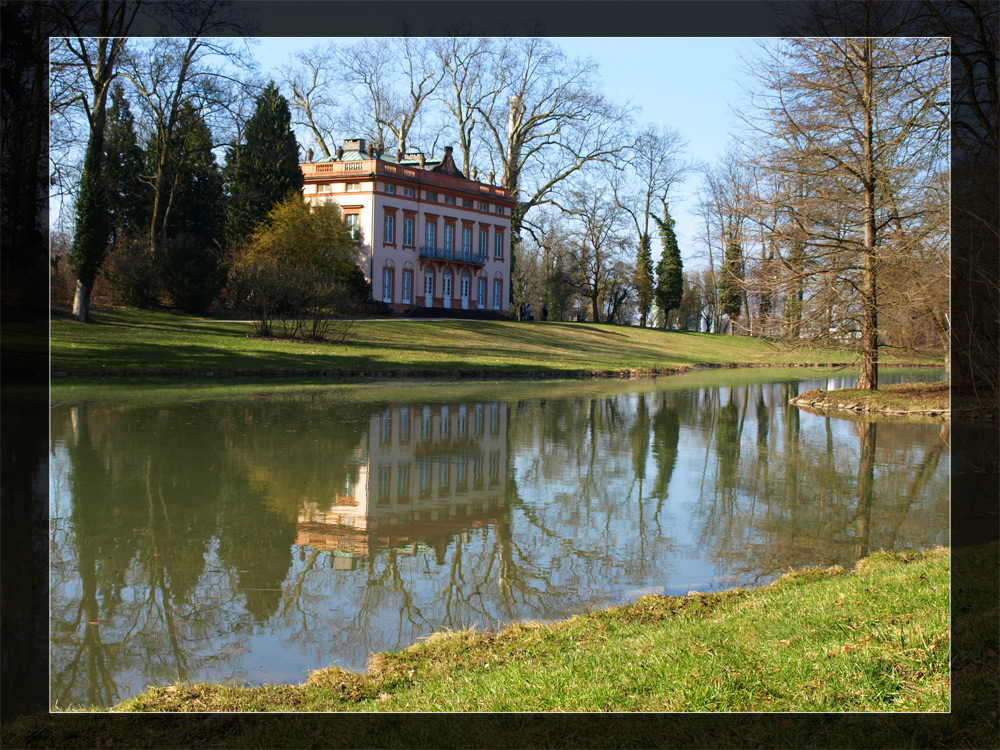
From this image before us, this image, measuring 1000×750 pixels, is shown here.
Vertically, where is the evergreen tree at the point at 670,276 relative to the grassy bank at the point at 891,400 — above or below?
above

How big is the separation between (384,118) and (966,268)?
158 feet

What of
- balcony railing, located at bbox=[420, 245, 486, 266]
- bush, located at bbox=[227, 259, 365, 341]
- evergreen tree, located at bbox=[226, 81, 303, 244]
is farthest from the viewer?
balcony railing, located at bbox=[420, 245, 486, 266]

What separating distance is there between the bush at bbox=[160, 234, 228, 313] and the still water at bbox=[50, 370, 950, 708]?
15.9 m

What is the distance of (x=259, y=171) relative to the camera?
37500 millimetres

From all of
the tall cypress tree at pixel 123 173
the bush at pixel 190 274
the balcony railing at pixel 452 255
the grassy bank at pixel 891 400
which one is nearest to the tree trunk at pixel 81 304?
the tall cypress tree at pixel 123 173

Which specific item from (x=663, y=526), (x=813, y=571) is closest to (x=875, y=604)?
(x=813, y=571)

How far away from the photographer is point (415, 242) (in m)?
48.5

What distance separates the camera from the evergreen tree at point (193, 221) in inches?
1151

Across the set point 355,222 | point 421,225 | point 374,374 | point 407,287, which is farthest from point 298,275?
point 421,225

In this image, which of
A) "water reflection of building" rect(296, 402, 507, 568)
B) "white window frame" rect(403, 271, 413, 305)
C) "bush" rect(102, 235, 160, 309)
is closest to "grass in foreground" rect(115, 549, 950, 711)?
"water reflection of building" rect(296, 402, 507, 568)

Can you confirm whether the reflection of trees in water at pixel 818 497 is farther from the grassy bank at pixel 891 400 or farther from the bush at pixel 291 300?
the bush at pixel 291 300

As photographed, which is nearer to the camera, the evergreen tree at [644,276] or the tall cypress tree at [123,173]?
the tall cypress tree at [123,173]

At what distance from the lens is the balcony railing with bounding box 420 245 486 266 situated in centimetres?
4888

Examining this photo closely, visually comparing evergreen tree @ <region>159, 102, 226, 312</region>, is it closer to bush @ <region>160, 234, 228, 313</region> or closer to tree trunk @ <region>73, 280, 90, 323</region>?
bush @ <region>160, 234, 228, 313</region>
